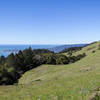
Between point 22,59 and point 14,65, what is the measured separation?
12226mm

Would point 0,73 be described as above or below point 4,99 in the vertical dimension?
below

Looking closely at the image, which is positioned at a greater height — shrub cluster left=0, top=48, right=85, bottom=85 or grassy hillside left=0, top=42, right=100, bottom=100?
grassy hillside left=0, top=42, right=100, bottom=100

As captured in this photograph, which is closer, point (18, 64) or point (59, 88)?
point (59, 88)

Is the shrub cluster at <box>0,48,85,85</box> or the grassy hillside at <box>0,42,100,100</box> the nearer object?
the grassy hillside at <box>0,42,100,100</box>

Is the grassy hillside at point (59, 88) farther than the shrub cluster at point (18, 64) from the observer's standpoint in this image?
No

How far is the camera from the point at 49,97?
16.1 m

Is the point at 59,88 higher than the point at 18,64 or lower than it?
higher

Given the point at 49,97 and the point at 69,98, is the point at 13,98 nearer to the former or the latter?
the point at 49,97

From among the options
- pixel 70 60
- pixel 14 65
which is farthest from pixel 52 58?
pixel 14 65

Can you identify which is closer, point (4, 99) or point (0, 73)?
point (4, 99)

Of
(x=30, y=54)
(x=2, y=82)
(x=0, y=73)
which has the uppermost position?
(x=30, y=54)

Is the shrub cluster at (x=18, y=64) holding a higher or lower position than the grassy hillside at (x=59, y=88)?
lower

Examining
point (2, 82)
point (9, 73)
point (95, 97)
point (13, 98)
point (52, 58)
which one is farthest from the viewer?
point (52, 58)

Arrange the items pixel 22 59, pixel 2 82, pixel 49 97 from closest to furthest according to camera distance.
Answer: pixel 49 97, pixel 2 82, pixel 22 59
